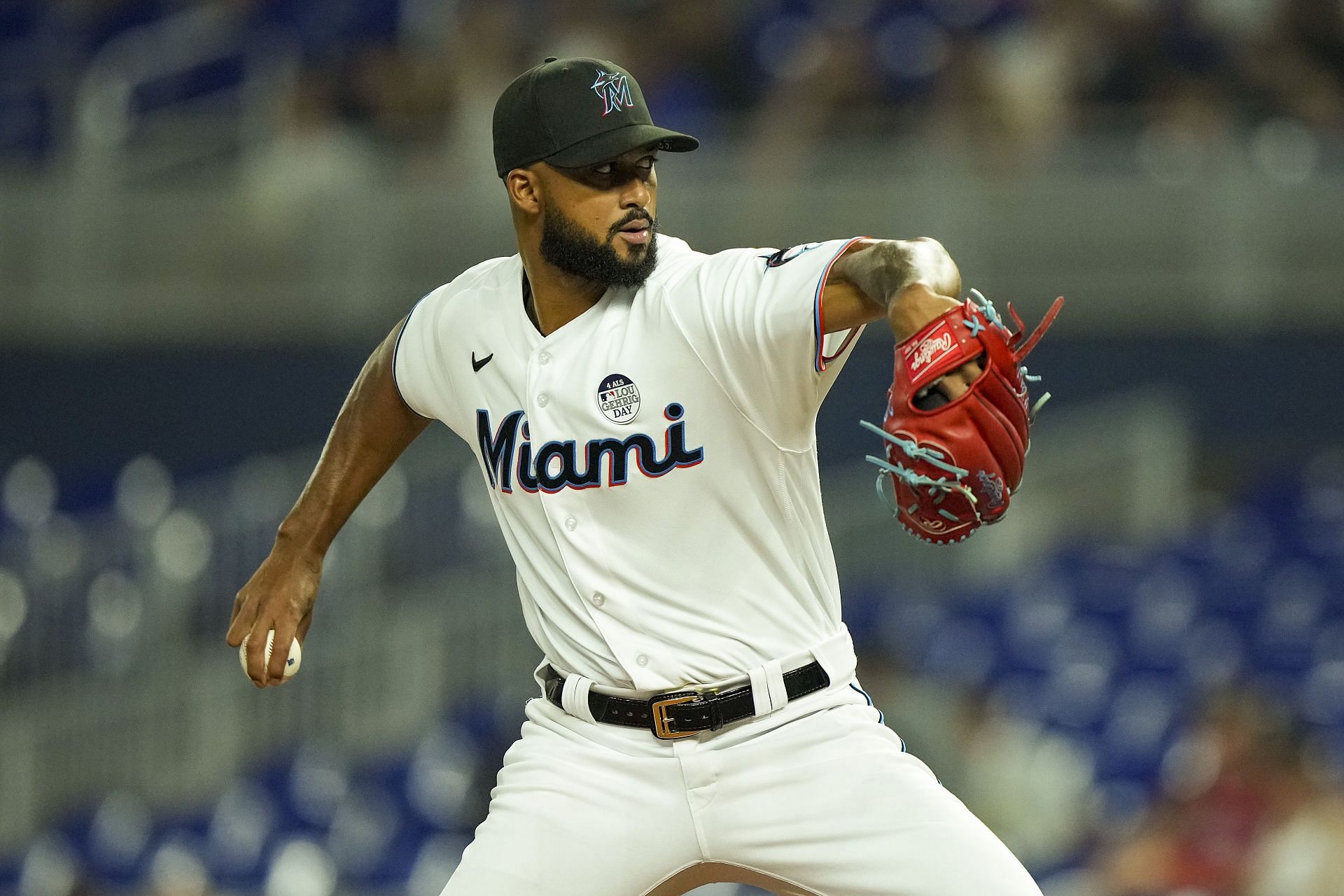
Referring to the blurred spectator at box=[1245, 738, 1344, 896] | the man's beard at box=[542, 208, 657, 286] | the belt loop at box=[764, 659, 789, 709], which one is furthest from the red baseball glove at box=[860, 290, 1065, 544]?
the blurred spectator at box=[1245, 738, 1344, 896]

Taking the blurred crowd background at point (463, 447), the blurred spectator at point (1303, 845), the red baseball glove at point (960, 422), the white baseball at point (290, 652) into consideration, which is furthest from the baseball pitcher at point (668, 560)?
the blurred crowd background at point (463, 447)

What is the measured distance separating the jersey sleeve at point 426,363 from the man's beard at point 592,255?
0.32 metres

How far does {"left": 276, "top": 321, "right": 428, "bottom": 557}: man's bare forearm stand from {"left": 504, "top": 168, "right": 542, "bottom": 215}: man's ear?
0.40 meters

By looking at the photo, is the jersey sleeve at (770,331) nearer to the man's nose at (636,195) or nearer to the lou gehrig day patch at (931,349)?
the man's nose at (636,195)

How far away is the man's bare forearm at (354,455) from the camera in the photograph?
3.56m

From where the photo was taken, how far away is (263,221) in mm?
8945

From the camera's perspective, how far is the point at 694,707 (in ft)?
10.1

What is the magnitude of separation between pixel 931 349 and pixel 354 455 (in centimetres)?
139

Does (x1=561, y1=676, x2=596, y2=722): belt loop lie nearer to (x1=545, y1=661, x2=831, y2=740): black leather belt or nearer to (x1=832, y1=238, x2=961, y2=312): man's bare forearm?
(x1=545, y1=661, x2=831, y2=740): black leather belt

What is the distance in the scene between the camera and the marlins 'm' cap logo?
316 cm

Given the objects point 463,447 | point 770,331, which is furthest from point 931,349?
point 463,447

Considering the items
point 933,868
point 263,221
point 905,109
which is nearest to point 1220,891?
point 933,868

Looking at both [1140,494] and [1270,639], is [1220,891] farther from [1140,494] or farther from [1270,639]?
[1140,494]

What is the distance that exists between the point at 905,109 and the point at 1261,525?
8.27 feet
